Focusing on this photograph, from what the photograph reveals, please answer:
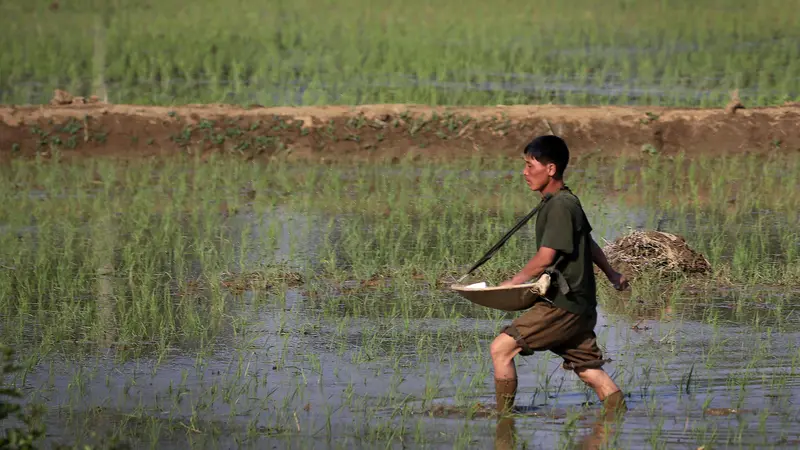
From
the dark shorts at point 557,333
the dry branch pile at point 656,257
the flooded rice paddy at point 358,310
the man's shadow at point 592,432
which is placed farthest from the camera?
the dry branch pile at point 656,257

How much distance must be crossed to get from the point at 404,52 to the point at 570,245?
1304 cm

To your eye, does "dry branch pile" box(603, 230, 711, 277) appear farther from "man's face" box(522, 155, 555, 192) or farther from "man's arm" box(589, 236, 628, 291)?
"man's face" box(522, 155, 555, 192)

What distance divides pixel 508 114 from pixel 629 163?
128cm

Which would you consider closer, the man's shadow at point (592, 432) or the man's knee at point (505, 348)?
the man's shadow at point (592, 432)

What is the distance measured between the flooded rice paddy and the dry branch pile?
11cm

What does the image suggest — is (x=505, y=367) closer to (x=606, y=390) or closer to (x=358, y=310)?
(x=606, y=390)

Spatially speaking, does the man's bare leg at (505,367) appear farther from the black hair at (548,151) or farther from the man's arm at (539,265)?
the black hair at (548,151)

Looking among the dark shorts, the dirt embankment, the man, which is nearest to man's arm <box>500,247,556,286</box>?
the man

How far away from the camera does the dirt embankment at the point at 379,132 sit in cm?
1295

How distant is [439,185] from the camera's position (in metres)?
11.7

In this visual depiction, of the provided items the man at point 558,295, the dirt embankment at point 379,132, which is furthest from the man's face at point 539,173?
the dirt embankment at point 379,132

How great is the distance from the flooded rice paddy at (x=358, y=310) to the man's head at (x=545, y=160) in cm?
92

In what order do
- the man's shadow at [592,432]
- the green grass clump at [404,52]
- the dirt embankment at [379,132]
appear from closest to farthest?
the man's shadow at [592,432], the dirt embankment at [379,132], the green grass clump at [404,52]

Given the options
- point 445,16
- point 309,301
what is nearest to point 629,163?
point 309,301
